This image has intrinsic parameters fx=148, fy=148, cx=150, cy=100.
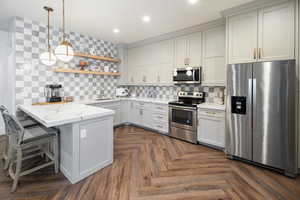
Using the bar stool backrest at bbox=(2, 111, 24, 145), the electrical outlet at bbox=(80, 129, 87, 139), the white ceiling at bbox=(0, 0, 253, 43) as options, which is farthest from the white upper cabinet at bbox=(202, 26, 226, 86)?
the bar stool backrest at bbox=(2, 111, 24, 145)

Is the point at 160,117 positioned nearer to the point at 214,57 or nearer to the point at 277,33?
the point at 214,57

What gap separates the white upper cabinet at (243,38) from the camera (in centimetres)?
247

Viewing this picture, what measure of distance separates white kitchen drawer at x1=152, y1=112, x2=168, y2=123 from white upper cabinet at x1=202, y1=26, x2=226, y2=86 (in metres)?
1.24

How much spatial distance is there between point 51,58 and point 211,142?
3.48 metres

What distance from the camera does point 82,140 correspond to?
79.1 inches

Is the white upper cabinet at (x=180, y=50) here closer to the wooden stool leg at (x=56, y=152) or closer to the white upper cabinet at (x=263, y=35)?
the white upper cabinet at (x=263, y=35)

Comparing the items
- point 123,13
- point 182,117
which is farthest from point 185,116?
point 123,13

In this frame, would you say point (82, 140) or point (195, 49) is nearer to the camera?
point (82, 140)

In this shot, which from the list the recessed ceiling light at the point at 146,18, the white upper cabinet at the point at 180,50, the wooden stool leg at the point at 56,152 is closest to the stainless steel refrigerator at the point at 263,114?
the white upper cabinet at the point at 180,50

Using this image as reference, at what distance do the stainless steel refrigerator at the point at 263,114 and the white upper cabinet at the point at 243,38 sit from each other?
266 millimetres

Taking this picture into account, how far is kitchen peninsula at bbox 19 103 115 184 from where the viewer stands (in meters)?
1.92

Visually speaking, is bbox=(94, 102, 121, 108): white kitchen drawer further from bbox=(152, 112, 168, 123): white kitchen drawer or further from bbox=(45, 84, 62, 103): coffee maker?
bbox=(152, 112, 168, 123): white kitchen drawer

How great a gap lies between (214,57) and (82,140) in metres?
3.04

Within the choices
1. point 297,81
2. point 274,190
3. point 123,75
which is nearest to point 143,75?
point 123,75
